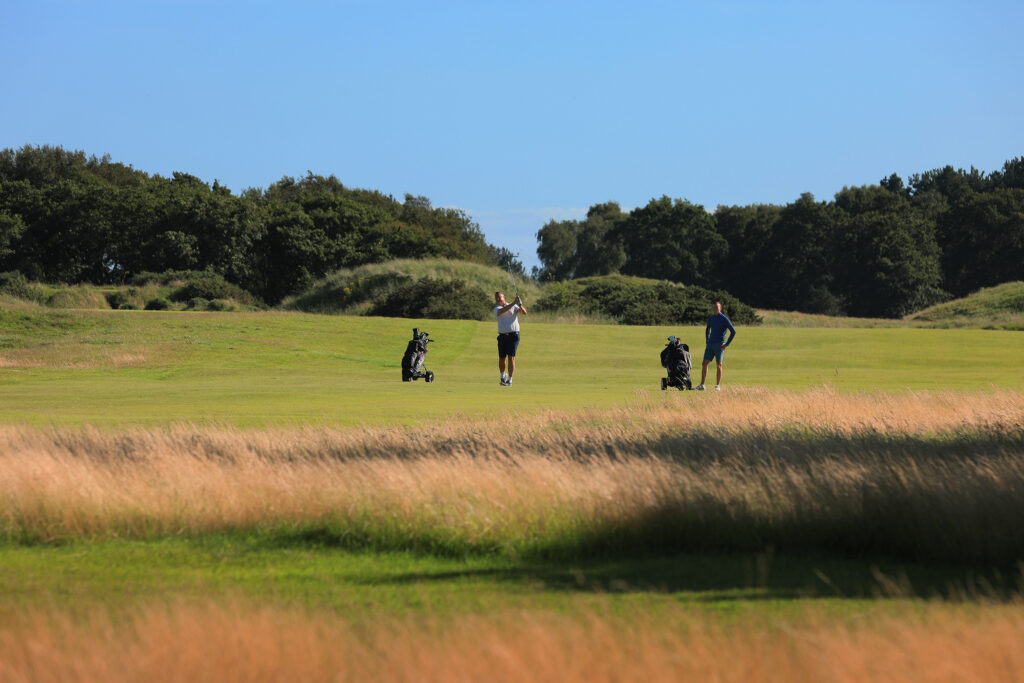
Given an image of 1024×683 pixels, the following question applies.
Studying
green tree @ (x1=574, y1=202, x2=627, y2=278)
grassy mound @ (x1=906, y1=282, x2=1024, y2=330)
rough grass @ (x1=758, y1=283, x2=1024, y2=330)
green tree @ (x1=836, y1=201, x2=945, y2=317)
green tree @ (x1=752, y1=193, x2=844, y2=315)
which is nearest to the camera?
grassy mound @ (x1=906, y1=282, x2=1024, y2=330)

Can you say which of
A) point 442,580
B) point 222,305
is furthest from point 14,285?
point 442,580

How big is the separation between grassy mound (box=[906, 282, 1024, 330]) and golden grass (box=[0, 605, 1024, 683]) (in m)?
47.1

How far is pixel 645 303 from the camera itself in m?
55.5

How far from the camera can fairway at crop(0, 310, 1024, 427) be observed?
18.8 meters

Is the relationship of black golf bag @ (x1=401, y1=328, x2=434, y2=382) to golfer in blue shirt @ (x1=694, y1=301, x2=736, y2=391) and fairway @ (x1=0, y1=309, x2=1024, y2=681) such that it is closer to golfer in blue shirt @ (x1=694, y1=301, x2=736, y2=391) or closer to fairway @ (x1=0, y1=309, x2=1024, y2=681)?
fairway @ (x1=0, y1=309, x2=1024, y2=681)

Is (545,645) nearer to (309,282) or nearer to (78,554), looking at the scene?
(78,554)

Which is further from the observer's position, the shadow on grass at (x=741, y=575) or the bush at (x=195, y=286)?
the bush at (x=195, y=286)

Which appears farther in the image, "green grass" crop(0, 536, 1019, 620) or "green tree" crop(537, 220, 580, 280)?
"green tree" crop(537, 220, 580, 280)

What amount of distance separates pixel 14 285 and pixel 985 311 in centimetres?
5119

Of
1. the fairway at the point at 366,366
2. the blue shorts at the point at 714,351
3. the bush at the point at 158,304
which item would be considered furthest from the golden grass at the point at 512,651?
the bush at the point at 158,304

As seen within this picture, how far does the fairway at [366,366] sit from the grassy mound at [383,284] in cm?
1221

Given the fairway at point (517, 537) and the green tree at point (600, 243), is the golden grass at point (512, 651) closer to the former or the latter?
the fairway at point (517, 537)

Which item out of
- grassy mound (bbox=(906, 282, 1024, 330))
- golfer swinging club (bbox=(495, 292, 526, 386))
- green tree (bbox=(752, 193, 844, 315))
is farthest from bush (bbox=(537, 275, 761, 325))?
A: green tree (bbox=(752, 193, 844, 315))

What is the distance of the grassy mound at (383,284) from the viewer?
54250 mm
